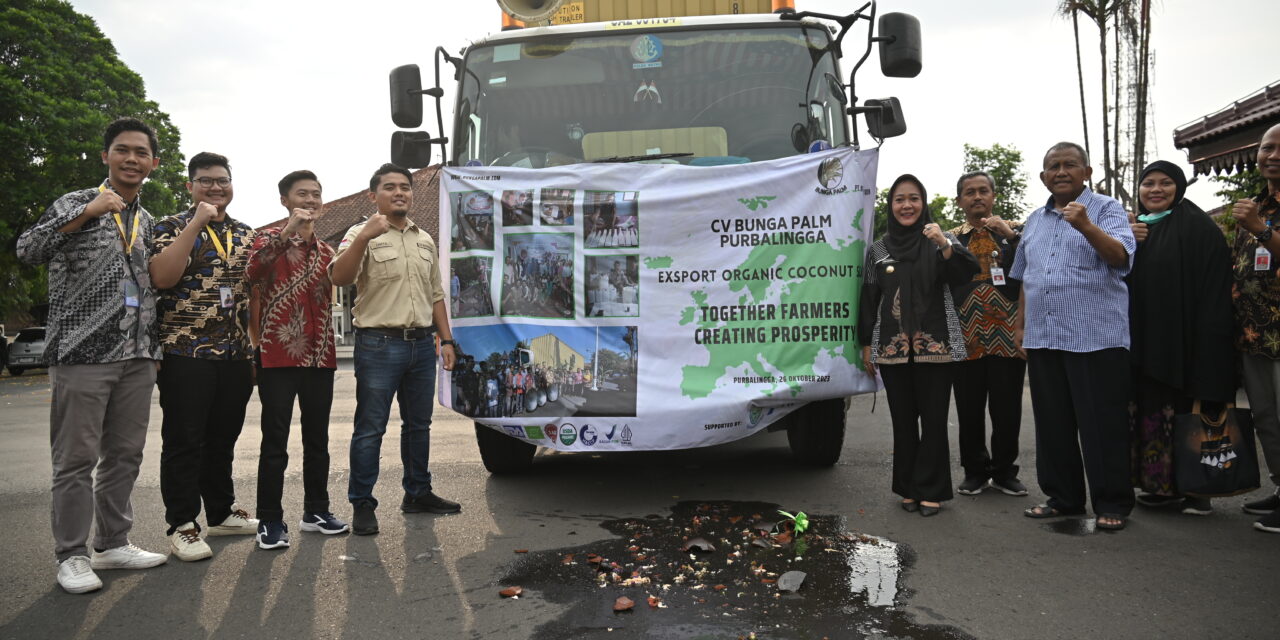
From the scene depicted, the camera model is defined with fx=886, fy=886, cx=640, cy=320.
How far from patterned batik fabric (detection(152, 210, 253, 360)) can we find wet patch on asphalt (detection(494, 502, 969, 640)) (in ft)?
5.90

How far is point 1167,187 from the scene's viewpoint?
4.80 m

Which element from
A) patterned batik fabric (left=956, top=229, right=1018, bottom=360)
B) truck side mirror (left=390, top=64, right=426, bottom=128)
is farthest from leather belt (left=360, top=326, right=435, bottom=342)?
patterned batik fabric (left=956, top=229, right=1018, bottom=360)

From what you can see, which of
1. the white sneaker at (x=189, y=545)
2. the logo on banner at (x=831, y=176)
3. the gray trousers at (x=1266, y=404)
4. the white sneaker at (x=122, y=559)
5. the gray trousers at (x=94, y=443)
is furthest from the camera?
the logo on banner at (x=831, y=176)

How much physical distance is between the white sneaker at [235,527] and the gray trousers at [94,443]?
0.57 m

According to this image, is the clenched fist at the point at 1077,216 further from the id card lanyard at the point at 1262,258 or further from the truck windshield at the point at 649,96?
the truck windshield at the point at 649,96

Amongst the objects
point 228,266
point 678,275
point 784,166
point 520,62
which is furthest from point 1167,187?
Result: point 228,266

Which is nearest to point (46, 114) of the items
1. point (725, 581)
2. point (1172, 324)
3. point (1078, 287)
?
point (725, 581)

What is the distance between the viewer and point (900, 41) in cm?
561

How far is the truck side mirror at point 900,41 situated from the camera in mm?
5609

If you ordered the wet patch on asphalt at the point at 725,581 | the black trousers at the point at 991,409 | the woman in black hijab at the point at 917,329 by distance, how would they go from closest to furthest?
the wet patch on asphalt at the point at 725,581, the woman in black hijab at the point at 917,329, the black trousers at the point at 991,409

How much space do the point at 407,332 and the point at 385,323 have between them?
0.49 feet

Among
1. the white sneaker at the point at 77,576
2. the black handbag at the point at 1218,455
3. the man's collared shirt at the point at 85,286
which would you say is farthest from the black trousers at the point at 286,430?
the black handbag at the point at 1218,455

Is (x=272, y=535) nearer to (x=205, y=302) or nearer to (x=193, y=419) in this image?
(x=193, y=419)

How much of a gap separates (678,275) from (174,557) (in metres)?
2.93
